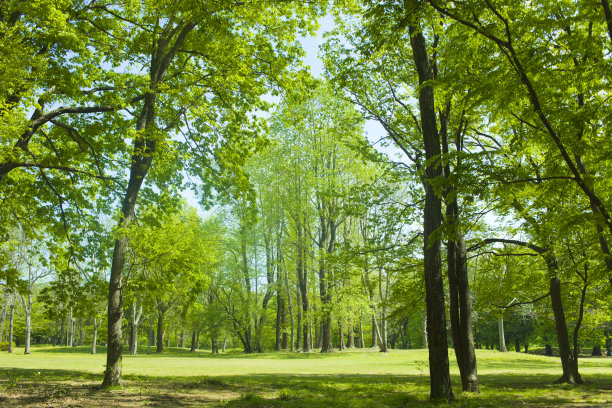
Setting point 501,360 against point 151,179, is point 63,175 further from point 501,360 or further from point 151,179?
point 501,360

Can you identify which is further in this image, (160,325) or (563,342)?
(160,325)

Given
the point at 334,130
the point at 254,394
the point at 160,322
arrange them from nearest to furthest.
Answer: the point at 254,394
the point at 334,130
the point at 160,322

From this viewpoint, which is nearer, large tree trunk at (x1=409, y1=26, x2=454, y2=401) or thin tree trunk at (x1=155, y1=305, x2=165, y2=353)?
large tree trunk at (x1=409, y1=26, x2=454, y2=401)

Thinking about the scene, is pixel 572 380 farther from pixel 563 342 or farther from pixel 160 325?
pixel 160 325

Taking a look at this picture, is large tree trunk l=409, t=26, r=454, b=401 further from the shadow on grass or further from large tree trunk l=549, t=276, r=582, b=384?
large tree trunk l=549, t=276, r=582, b=384

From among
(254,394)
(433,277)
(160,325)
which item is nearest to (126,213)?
(254,394)

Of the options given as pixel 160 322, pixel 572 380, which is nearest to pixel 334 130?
pixel 572 380

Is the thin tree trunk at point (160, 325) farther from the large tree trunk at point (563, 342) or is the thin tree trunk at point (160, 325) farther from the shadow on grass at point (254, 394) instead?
the large tree trunk at point (563, 342)

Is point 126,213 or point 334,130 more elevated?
point 334,130

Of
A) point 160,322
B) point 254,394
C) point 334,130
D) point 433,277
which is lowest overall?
point 160,322

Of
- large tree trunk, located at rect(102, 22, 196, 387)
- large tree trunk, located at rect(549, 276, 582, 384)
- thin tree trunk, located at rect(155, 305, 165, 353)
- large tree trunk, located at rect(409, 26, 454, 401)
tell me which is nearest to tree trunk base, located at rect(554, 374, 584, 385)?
large tree trunk, located at rect(549, 276, 582, 384)

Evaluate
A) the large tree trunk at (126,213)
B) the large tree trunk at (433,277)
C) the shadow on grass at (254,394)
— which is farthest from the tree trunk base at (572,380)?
the large tree trunk at (126,213)

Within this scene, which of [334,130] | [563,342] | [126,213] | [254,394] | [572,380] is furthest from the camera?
[334,130]

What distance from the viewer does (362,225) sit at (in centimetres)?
3203
